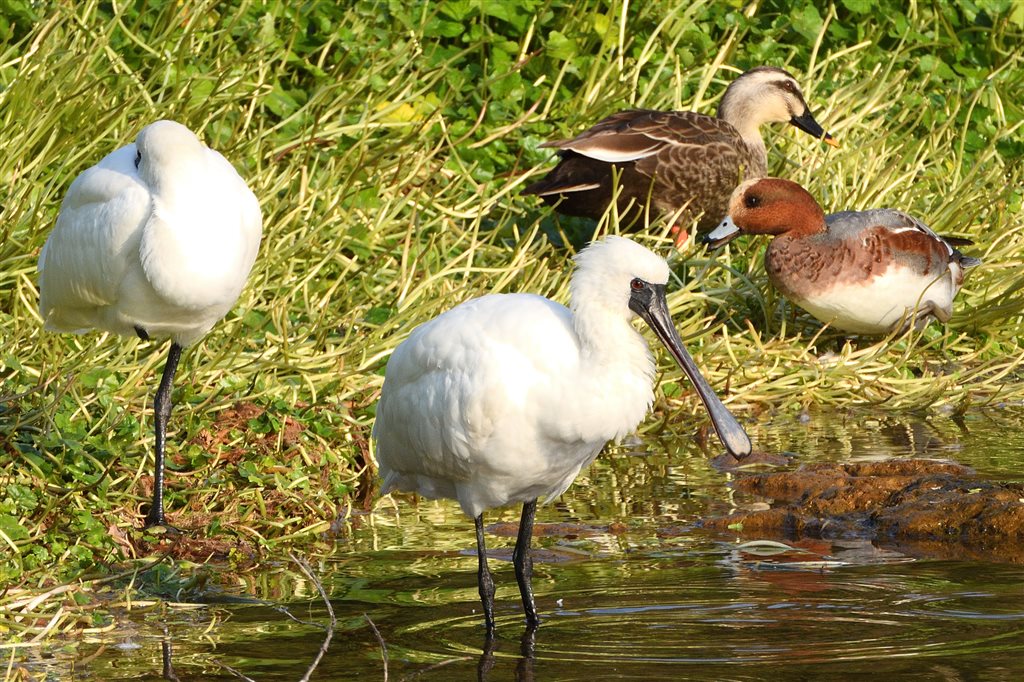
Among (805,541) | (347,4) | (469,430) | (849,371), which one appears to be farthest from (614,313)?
(347,4)

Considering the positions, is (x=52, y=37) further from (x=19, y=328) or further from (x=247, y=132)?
(x=19, y=328)

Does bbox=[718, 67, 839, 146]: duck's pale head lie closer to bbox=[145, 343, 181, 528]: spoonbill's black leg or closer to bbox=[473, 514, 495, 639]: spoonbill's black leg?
bbox=[145, 343, 181, 528]: spoonbill's black leg

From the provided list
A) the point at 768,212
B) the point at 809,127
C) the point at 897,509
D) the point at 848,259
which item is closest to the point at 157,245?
the point at 897,509

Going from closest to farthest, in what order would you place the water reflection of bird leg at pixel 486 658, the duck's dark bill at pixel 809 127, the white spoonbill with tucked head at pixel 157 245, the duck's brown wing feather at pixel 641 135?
the water reflection of bird leg at pixel 486 658 → the white spoonbill with tucked head at pixel 157 245 → the duck's brown wing feather at pixel 641 135 → the duck's dark bill at pixel 809 127

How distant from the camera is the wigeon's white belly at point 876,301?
7.62 m

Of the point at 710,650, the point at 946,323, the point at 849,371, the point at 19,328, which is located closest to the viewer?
the point at 710,650

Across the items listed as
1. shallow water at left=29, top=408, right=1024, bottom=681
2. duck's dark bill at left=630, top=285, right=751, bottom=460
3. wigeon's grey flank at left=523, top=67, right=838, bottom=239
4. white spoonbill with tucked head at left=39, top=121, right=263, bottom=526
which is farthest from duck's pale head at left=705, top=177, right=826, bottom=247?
duck's dark bill at left=630, top=285, right=751, bottom=460

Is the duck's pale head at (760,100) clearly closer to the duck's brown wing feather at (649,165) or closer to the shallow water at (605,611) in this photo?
the duck's brown wing feather at (649,165)

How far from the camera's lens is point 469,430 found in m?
4.36

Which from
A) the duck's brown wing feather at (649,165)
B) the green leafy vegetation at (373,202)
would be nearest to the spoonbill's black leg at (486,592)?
the green leafy vegetation at (373,202)

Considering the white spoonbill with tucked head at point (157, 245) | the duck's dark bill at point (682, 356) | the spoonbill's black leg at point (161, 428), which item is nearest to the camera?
the duck's dark bill at point (682, 356)

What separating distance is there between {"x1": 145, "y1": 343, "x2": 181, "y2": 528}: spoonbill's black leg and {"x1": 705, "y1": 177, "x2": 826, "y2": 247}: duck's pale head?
3.05 meters

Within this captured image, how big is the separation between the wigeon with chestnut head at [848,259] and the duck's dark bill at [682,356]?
3.07 metres

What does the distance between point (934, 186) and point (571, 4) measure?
2418mm
